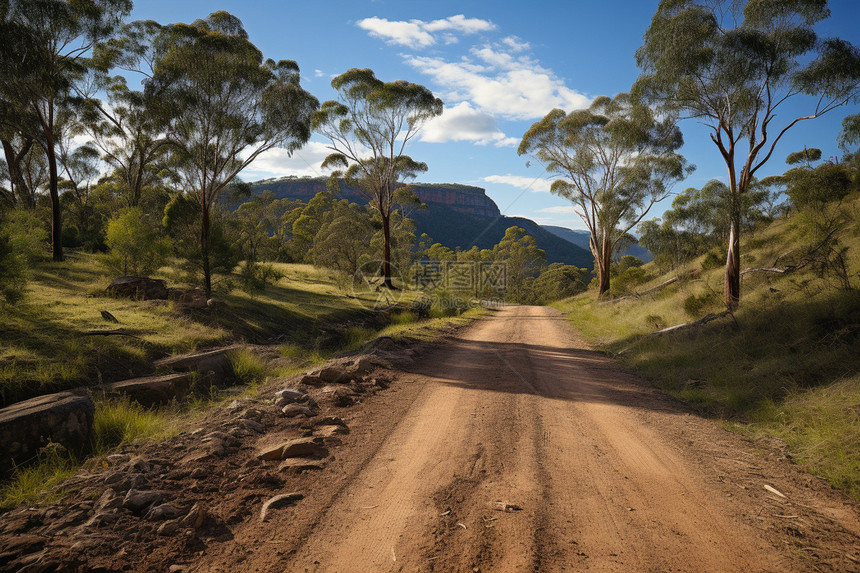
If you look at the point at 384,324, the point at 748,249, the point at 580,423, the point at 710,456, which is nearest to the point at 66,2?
the point at 384,324

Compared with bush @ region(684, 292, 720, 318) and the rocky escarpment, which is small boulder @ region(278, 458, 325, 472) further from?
the rocky escarpment

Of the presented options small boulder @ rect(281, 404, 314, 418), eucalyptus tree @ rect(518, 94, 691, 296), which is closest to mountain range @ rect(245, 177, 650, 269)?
eucalyptus tree @ rect(518, 94, 691, 296)

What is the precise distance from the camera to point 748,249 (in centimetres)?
2608

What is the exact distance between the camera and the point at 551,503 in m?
3.47

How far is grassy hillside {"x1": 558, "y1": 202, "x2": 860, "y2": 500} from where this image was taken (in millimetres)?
4691

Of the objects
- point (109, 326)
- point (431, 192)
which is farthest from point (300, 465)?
point (431, 192)

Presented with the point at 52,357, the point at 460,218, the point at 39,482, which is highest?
the point at 460,218

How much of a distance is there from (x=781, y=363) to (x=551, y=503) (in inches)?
240

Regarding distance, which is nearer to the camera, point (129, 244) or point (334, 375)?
point (334, 375)

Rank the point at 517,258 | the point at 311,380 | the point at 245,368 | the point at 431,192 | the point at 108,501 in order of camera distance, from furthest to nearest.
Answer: the point at 431,192, the point at 517,258, the point at 245,368, the point at 311,380, the point at 108,501

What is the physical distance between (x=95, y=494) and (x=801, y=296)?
13.4 meters

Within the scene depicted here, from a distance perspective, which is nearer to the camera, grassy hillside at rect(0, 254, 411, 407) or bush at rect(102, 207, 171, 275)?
grassy hillside at rect(0, 254, 411, 407)

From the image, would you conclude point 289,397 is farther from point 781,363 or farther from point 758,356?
point 758,356

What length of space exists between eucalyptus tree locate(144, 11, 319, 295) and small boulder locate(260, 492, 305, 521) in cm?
1474
